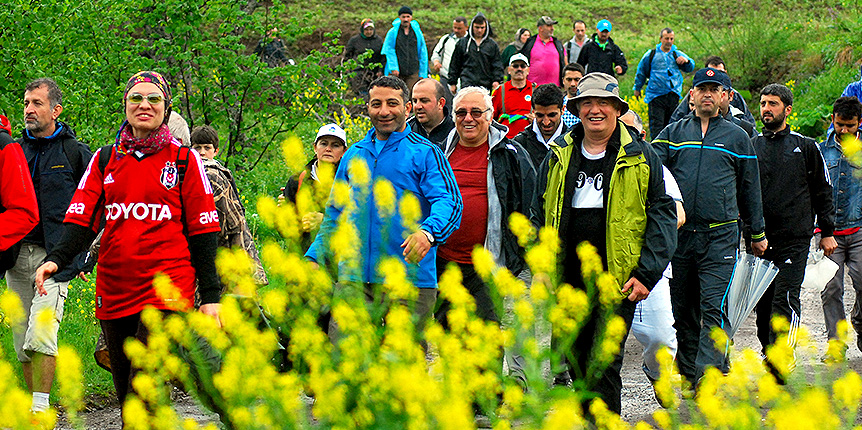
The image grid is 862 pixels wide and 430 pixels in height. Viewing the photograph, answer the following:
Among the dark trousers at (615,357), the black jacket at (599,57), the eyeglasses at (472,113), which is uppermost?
the black jacket at (599,57)

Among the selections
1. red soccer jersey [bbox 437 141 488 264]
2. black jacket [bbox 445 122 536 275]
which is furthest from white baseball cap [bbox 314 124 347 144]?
black jacket [bbox 445 122 536 275]

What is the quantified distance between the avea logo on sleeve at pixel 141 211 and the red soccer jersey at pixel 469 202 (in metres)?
2.04

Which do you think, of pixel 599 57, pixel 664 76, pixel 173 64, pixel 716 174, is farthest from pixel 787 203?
pixel 599 57

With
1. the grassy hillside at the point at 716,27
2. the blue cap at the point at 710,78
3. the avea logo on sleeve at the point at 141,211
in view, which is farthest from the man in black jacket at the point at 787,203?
the grassy hillside at the point at 716,27

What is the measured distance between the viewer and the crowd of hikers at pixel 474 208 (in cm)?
478

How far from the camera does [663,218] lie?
5.34 meters

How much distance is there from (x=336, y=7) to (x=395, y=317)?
31.8 m

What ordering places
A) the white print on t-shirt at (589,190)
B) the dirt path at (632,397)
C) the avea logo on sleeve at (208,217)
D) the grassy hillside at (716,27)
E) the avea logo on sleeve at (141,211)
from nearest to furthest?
the avea logo on sleeve at (141,211) < the avea logo on sleeve at (208,217) < the white print on t-shirt at (589,190) < the dirt path at (632,397) < the grassy hillside at (716,27)

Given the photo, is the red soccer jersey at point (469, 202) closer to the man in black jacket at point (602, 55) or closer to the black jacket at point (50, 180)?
the black jacket at point (50, 180)

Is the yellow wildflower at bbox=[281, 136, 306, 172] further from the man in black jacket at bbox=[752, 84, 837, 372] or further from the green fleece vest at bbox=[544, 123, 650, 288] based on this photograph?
the man in black jacket at bbox=[752, 84, 837, 372]

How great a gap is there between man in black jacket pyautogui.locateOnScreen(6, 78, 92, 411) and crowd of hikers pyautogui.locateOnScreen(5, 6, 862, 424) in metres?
0.01

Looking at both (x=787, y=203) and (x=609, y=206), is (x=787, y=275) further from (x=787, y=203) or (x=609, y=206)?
(x=609, y=206)

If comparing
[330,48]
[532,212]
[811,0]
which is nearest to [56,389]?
[532,212]

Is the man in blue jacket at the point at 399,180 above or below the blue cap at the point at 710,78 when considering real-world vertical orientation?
below
